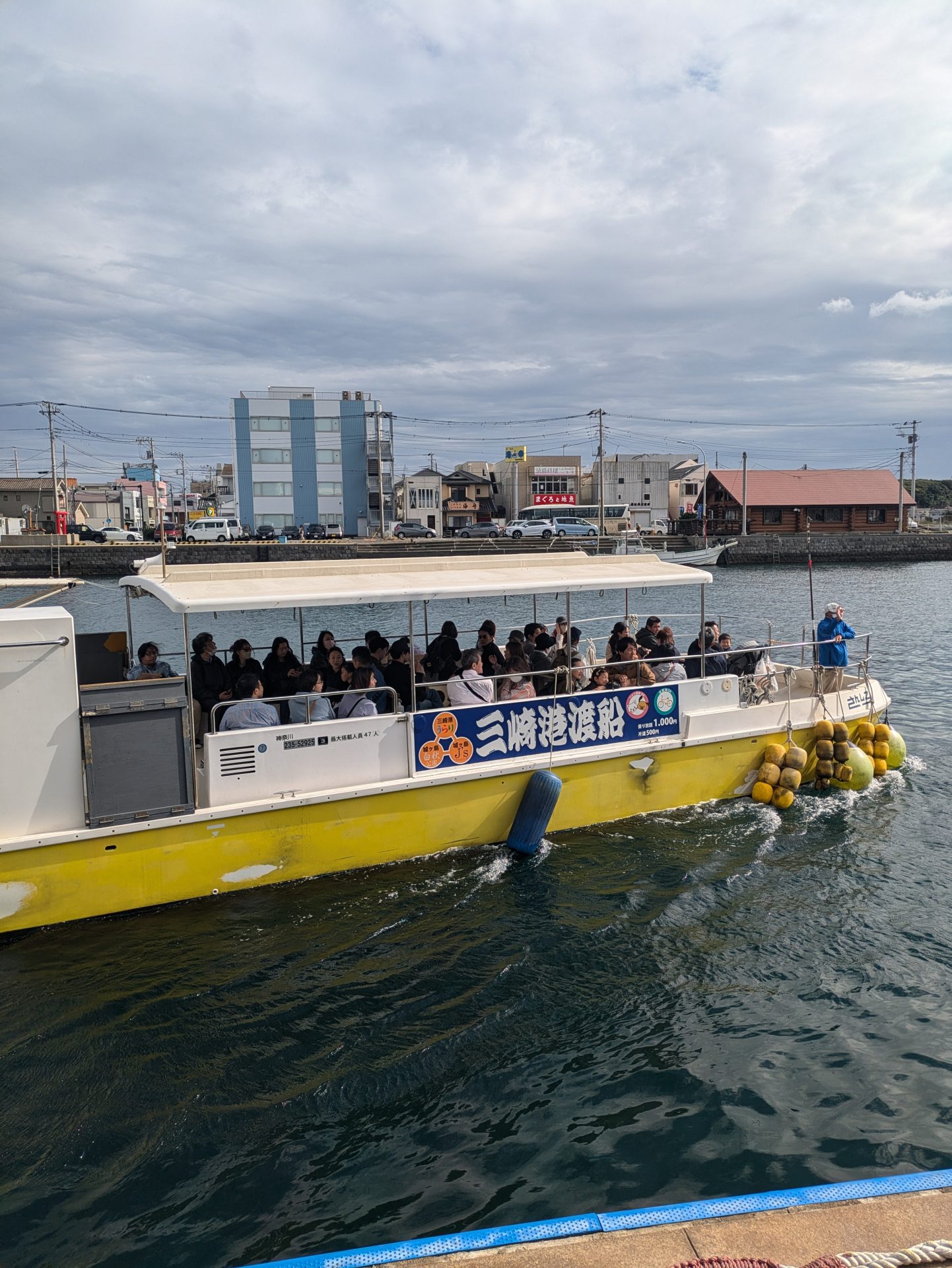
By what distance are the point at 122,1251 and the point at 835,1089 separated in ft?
16.2

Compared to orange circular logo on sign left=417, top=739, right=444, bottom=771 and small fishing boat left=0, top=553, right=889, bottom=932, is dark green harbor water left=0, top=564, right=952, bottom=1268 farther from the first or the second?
orange circular logo on sign left=417, top=739, right=444, bottom=771

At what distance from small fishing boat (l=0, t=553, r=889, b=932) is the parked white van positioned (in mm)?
56934

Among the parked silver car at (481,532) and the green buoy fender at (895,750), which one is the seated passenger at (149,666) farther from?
the parked silver car at (481,532)

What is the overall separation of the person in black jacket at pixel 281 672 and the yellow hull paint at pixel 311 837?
197cm

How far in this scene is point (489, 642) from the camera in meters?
11.4

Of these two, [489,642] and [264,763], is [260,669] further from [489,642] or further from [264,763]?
[489,642]

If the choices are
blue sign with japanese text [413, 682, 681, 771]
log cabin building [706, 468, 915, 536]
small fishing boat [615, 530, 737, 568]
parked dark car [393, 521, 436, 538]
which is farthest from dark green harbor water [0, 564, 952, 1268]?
log cabin building [706, 468, 915, 536]

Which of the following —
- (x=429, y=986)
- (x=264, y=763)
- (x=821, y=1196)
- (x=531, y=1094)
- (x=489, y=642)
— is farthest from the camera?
(x=489, y=642)

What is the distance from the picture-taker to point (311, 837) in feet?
31.0

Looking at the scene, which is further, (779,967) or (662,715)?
(662,715)

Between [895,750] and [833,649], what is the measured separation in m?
1.98

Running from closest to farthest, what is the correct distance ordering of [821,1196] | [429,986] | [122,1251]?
[821,1196] < [122,1251] < [429,986]

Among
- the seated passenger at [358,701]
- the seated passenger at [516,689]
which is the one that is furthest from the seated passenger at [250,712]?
the seated passenger at [516,689]

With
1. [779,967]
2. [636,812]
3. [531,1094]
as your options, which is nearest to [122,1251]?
[531,1094]
